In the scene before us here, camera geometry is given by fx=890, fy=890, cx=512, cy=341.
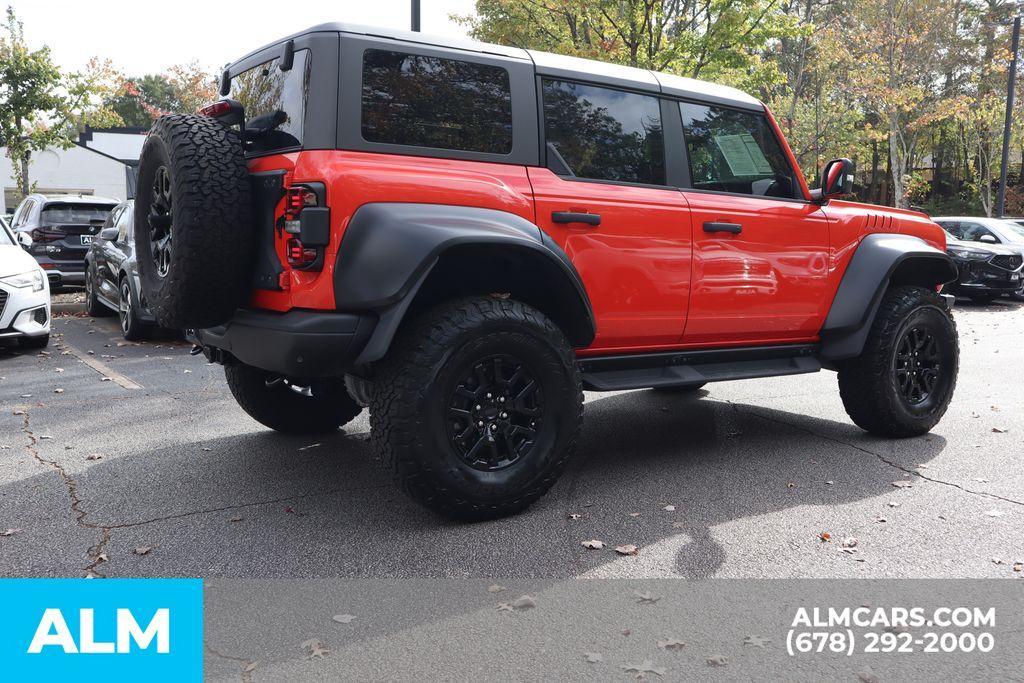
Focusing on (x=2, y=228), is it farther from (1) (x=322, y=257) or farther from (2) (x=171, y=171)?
(1) (x=322, y=257)

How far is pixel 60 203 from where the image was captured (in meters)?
13.4

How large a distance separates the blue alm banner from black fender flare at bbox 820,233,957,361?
3940 millimetres

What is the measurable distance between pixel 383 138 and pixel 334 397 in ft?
6.88

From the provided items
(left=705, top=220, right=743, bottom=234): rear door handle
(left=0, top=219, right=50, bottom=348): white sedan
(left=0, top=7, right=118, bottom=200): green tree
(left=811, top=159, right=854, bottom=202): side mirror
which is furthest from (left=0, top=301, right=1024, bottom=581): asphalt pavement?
(left=0, top=7, right=118, bottom=200): green tree

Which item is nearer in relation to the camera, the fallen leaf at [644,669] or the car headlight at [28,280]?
the fallen leaf at [644,669]

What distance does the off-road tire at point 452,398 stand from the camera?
3.74 meters

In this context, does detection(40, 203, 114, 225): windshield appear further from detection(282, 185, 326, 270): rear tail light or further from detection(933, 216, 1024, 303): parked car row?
detection(933, 216, 1024, 303): parked car row

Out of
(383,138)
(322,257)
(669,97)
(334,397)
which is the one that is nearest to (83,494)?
(334,397)

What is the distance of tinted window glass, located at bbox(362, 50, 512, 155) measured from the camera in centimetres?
385

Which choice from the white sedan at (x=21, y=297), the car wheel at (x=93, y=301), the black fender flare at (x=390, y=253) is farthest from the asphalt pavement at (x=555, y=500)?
the car wheel at (x=93, y=301)

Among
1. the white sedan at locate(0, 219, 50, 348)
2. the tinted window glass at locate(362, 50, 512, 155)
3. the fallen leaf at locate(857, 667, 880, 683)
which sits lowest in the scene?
the fallen leaf at locate(857, 667, 880, 683)

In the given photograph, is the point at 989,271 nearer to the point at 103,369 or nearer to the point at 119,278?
the point at 119,278

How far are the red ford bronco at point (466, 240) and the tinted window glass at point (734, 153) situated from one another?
2 centimetres

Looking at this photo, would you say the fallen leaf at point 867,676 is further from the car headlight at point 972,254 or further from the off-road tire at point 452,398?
the car headlight at point 972,254
